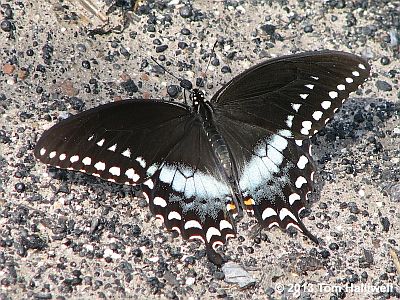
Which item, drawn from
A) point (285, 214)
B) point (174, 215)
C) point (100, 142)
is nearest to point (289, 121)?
point (285, 214)

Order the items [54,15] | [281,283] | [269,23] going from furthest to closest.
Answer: [269,23]
[54,15]
[281,283]

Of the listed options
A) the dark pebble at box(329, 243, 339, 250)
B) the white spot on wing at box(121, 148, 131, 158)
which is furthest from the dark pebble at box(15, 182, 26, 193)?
the dark pebble at box(329, 243, 339, 250)

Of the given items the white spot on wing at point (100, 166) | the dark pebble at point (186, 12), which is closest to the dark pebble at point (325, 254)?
the white spot on wing at point (100, 166)

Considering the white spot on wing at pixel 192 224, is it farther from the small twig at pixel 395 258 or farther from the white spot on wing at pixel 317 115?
the small twig at pixel 395 258

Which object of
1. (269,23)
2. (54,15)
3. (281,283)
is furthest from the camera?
(269,23)

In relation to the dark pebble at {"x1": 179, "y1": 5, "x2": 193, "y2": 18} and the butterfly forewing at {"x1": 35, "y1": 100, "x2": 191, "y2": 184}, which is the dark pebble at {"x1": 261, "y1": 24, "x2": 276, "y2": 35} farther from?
the butterfly forewing at {"x1": 35, "y1": 100, "x2": 191, "y2": 184}

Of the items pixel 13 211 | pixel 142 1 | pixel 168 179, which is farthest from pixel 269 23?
pixel 13 211

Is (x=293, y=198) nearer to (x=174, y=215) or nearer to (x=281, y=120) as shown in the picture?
(x=281, y=120)

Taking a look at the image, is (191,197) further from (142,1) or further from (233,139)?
(142,1)
